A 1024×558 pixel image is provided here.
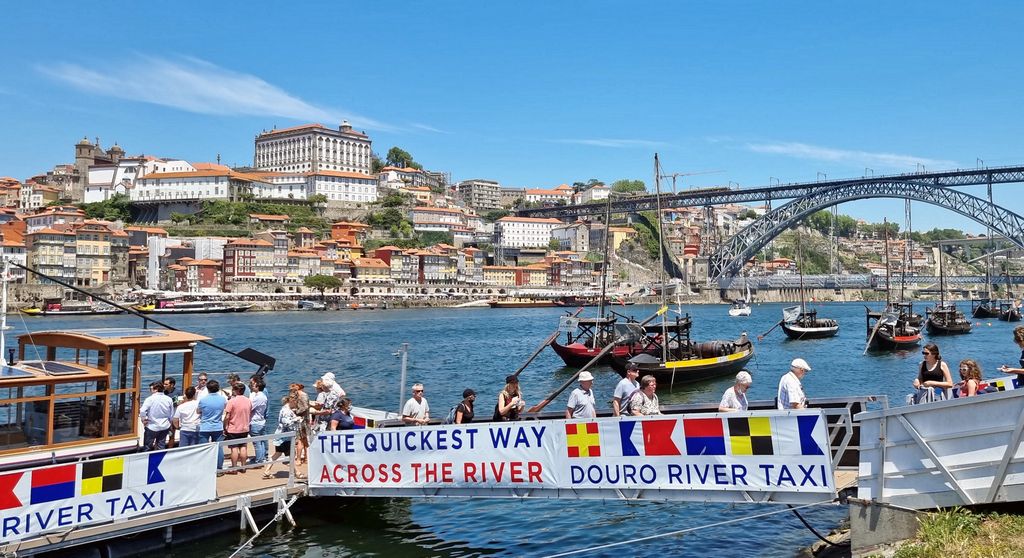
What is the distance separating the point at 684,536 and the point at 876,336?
33544mm

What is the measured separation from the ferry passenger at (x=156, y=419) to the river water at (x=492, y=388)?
1.21 meters

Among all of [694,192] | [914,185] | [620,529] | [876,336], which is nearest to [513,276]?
[694,192]

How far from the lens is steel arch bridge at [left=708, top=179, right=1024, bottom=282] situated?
7675 cm

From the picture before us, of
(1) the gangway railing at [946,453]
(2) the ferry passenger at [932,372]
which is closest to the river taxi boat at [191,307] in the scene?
(2) the ferry passenger at [932,372]

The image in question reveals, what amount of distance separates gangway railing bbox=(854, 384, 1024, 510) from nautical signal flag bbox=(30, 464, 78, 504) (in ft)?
21.4

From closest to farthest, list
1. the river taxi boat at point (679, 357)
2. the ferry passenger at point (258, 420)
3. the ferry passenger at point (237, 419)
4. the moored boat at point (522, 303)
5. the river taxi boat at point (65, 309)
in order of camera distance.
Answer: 1. the ferry passenger at point (237, 419)
2. the ferry passenger at point (258, 420)
3. the river taxi boat at point (679, 357)
4. the river taxi boat at point (65, 309)
5. the moored boat at point (522, 303)

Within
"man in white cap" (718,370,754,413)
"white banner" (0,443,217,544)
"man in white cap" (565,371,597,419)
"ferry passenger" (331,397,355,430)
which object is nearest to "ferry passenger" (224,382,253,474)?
"ferry passenger" (331,397,355,430)

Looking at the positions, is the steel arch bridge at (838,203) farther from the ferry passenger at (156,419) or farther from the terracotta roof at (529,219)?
the ferry passenger at (156,419)

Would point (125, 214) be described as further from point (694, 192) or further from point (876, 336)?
point (876, 336)

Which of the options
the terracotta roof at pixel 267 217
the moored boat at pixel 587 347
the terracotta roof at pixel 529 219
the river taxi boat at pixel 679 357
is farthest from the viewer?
the terracotta roof at pixel 529 219

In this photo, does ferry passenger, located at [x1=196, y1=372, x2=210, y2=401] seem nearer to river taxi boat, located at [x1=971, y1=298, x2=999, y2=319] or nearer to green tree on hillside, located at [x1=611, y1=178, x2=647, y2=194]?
river taxi boat, located at [x1=971, y1=298, x2=999, y2=319]

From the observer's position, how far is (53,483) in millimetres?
6863

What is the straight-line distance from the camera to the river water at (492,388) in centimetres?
898

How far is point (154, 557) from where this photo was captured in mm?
7988
